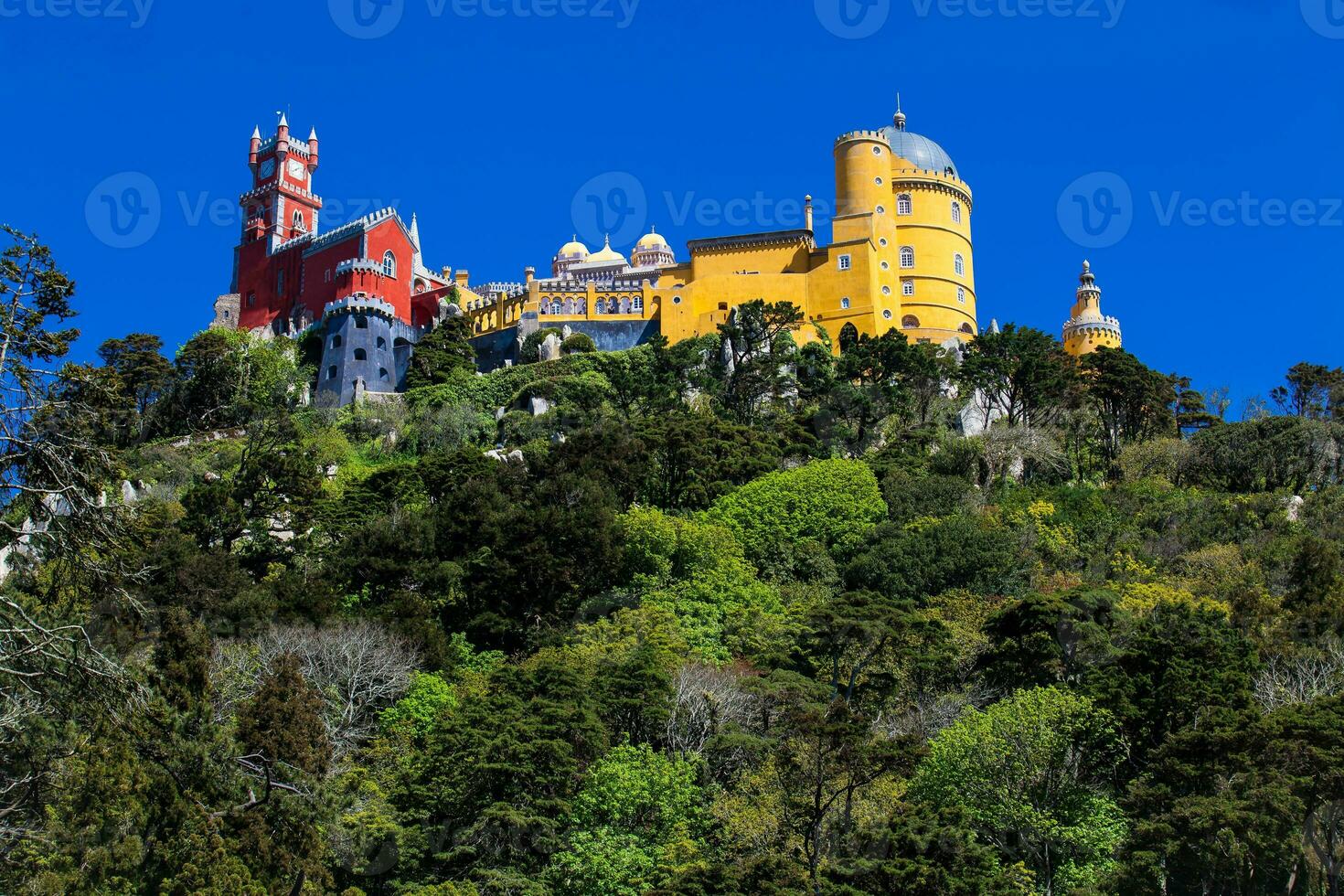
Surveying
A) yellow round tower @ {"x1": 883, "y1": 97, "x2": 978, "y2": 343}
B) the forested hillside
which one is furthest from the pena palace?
the forested hillside

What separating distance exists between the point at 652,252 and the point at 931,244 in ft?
77.2

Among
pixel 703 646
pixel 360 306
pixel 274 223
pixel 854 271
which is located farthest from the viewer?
pixel 274 223

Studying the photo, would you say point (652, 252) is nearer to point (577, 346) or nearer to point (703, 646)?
point (577, 346)

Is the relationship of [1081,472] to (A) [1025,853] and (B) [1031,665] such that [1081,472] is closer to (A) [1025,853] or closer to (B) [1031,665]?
(B) [1031,665]

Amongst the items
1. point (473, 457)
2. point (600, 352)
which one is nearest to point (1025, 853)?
point (473, 457)

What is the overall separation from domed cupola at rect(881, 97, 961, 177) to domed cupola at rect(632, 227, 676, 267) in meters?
18.1

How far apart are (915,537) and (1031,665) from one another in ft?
32.9

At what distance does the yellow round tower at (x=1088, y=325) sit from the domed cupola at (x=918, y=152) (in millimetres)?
9089

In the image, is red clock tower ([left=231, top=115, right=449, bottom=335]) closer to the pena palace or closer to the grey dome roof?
the pena palace

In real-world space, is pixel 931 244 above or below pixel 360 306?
above

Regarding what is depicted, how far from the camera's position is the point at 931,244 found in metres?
69.7

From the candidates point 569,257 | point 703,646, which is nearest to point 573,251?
point 569,257

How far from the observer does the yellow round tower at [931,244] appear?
6844 centimetres

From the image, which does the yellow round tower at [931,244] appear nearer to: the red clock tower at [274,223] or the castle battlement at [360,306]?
the castle battlement at [360,306]
